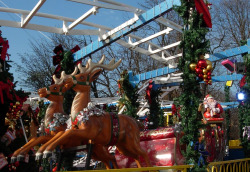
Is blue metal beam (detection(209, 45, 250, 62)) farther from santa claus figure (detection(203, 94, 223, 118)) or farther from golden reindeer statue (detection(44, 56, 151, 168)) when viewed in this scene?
golden reindeer statue (detection(44, 56, 151, 168))

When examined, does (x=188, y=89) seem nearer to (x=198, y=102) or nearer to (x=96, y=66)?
(x=198, y=102)

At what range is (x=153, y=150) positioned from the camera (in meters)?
7.93

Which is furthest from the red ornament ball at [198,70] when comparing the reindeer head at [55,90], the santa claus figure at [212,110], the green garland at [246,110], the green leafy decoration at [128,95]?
the green leafy decoration at [128,95]

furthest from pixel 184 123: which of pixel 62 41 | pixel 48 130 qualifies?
pixel 62 41

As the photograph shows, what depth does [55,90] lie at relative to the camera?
7.29 m

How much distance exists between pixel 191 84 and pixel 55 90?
10.2 ft

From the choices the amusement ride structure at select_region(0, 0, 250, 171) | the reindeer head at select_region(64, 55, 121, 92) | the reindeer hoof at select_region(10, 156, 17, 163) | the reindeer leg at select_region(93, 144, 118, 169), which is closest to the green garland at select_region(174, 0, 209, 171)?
the amusement ride structure at select_region(0, 0, 250, 171)

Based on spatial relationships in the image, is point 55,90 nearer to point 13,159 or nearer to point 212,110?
point 13,159

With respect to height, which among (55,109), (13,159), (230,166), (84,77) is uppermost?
(84,77)

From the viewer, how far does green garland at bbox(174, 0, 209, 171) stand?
6.26m

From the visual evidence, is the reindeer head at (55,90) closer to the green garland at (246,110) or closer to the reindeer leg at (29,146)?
the reindeer leg at (29,146)

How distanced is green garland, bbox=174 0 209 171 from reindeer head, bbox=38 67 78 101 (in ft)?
8.32

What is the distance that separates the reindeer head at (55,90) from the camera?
23.2 feet

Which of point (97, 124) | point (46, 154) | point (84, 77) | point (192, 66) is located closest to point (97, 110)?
point (97, 124)
